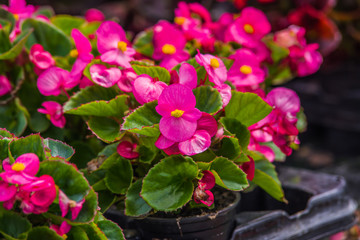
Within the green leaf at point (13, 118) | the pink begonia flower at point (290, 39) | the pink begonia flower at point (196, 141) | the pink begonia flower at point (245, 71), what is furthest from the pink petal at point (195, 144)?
the pink begonia flower at point (290, 39)

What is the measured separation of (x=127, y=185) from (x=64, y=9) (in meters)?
1.74

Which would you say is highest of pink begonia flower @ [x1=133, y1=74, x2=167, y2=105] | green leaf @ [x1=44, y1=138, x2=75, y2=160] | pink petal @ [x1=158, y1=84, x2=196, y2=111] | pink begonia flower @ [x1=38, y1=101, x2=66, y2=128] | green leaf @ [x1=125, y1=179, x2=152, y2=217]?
pink petal @ [x1=158, y1=84, x2=196, y2=111]

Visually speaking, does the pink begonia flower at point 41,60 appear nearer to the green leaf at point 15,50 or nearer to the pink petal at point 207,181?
the green leaf at point 15,50

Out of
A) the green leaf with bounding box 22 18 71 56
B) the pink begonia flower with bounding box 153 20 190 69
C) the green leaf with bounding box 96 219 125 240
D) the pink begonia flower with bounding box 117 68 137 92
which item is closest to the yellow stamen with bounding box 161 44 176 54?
the pink begonia flower with bounding box 153 20 190 69

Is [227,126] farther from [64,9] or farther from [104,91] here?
[64,9]

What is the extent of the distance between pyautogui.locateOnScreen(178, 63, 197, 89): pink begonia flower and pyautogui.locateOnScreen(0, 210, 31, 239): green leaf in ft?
0.90

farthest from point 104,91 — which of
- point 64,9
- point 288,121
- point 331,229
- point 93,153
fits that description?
point 64,9

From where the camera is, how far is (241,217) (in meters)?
0.84

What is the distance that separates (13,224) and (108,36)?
33 cm

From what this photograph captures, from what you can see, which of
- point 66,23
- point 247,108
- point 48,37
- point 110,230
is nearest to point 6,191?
point 110,230

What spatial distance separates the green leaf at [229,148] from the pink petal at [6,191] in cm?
29

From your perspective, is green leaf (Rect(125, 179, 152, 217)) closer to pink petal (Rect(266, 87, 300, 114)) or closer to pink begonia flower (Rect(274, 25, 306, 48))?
pink petal (Rect(266, 87, 300, 114))

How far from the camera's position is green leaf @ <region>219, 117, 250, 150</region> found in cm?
68

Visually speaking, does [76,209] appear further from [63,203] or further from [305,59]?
[305,59]
